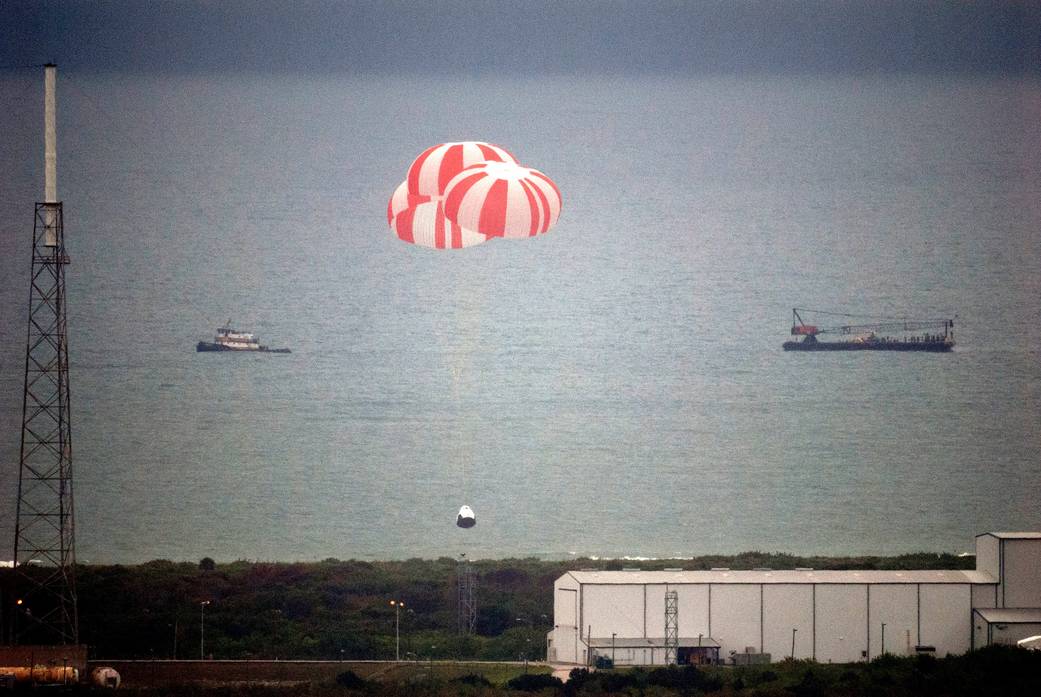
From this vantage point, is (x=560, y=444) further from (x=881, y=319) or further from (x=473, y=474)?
(x=881, y=319)

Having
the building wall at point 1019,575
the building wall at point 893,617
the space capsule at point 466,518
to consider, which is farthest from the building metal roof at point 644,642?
the space capsule at point 466,518

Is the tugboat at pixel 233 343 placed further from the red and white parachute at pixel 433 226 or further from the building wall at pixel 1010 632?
the building wall at pixel 1010 632

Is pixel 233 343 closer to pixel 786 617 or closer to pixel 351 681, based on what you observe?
pixel 786 617

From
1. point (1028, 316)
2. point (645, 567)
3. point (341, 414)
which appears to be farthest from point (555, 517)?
point (1028, 316)

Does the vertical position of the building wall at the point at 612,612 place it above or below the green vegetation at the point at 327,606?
above

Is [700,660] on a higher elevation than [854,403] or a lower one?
lower

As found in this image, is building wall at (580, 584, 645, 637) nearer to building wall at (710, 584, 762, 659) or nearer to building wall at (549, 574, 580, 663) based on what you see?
building wall at (549, 574, 580, 663)
